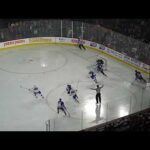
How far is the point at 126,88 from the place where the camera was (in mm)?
11891

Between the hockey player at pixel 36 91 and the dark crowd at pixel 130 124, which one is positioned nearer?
the dark crowd at pixel 130 124

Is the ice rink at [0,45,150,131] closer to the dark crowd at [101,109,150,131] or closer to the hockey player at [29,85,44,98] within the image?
the hockey player at [29,85,44,98]

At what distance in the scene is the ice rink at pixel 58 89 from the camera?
386 inches

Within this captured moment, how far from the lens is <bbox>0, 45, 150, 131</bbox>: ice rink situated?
32.2 feet

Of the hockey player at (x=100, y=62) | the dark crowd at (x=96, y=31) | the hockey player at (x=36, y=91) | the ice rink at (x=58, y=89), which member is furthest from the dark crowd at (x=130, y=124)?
the hockey player at (x=100, y=62)

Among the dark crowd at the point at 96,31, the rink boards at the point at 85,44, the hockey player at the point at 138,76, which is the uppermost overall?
the dark crowd at the point at 96,31

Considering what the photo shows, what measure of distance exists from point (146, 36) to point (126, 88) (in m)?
3.31

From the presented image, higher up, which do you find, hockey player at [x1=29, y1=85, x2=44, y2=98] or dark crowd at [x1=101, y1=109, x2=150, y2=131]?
dark crowd at [x1=101, y1=109, x2=150, y2=131]

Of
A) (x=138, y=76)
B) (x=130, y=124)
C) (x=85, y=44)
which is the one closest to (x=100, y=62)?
(x=138, y=76)

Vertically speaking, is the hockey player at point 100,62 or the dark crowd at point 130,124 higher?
the dark crowd at point 130,124

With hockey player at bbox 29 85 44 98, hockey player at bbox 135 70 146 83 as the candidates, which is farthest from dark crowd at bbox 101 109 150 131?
hockey player at bbox 135 70 146 83

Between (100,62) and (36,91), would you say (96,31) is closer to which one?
(100,62)

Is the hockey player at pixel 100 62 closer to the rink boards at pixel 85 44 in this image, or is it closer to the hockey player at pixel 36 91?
the rink boards at pixel 85 44
